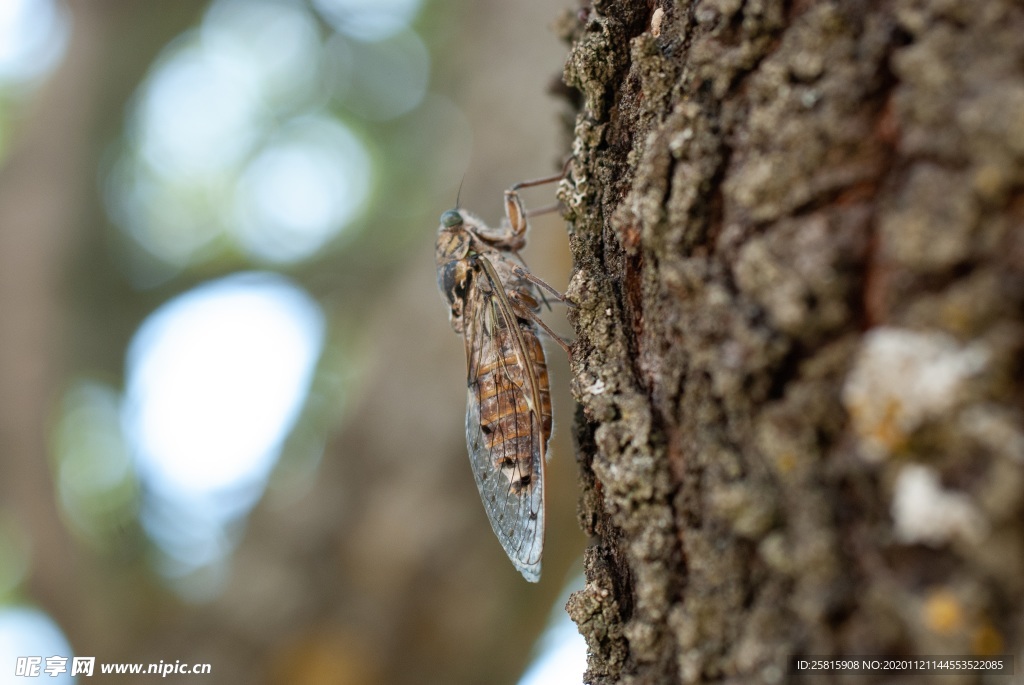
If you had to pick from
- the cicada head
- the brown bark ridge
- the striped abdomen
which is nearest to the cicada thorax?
the striped abdomen

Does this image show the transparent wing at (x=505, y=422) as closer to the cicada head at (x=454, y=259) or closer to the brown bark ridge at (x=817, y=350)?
the cicada head at (x=454, y=259)

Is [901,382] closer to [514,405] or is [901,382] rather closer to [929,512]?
[929,512]

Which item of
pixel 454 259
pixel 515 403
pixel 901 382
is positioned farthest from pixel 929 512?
pixel 454 259

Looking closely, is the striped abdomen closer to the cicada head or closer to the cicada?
the cicada

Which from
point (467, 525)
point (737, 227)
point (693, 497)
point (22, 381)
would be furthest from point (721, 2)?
point (22, 381)

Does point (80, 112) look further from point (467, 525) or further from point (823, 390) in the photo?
point (823, 390)

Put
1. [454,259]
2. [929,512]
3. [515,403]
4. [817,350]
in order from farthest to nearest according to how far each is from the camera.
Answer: [454,259] < [515,403] < [817,350] < [929,512]

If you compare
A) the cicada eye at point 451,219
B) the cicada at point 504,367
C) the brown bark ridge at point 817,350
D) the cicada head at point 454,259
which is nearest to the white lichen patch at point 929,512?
the brown bark ridge at point 817,350
